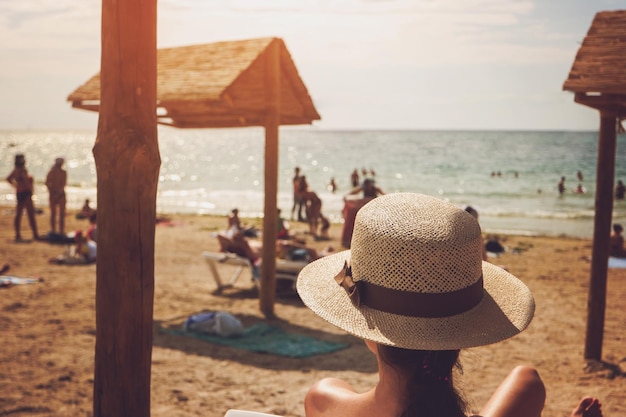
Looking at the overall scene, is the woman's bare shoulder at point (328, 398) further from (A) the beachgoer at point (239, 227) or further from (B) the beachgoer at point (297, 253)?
(A) the beachgoer at point (239, 227)

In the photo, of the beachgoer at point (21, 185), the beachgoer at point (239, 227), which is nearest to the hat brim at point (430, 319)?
the beachgoer at point (239, 227)

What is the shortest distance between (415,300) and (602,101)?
4039mm

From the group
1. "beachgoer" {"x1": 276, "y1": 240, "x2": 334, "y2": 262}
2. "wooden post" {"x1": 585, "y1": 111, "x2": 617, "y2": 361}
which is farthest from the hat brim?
"beachgoer" {"x1": 276, "y1": 240, "x2": 334, "y2": 262}

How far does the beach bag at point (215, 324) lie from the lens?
6430 mm

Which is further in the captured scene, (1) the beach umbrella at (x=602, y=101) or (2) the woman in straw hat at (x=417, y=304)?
(1) the beach umbrella at (x=602, y=101)

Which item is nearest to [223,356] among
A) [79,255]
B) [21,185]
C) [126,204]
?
[126,204]

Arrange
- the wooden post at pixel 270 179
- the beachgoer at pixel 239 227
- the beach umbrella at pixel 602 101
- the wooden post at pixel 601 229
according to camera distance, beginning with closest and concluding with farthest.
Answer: the beach umbrella at pixel 602 101 → the wooden post at pixel 601 229 → the wooden post at pixel 270 179 → the beachgoer at pixel 239 227

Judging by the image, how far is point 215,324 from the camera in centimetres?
648

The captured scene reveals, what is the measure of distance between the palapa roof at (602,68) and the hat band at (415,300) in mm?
3628

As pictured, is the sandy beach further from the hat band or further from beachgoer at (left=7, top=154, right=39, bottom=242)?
beachgoer at (left=7, top=154, right=39, bottom=242)

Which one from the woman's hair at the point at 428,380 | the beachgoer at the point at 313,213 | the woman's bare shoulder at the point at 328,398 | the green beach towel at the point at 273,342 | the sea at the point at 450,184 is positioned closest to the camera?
the woman's hair at the point at 428,380

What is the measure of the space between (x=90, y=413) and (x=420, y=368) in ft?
11.1

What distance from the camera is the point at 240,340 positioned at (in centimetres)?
631

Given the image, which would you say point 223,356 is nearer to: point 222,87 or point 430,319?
point 222,87
